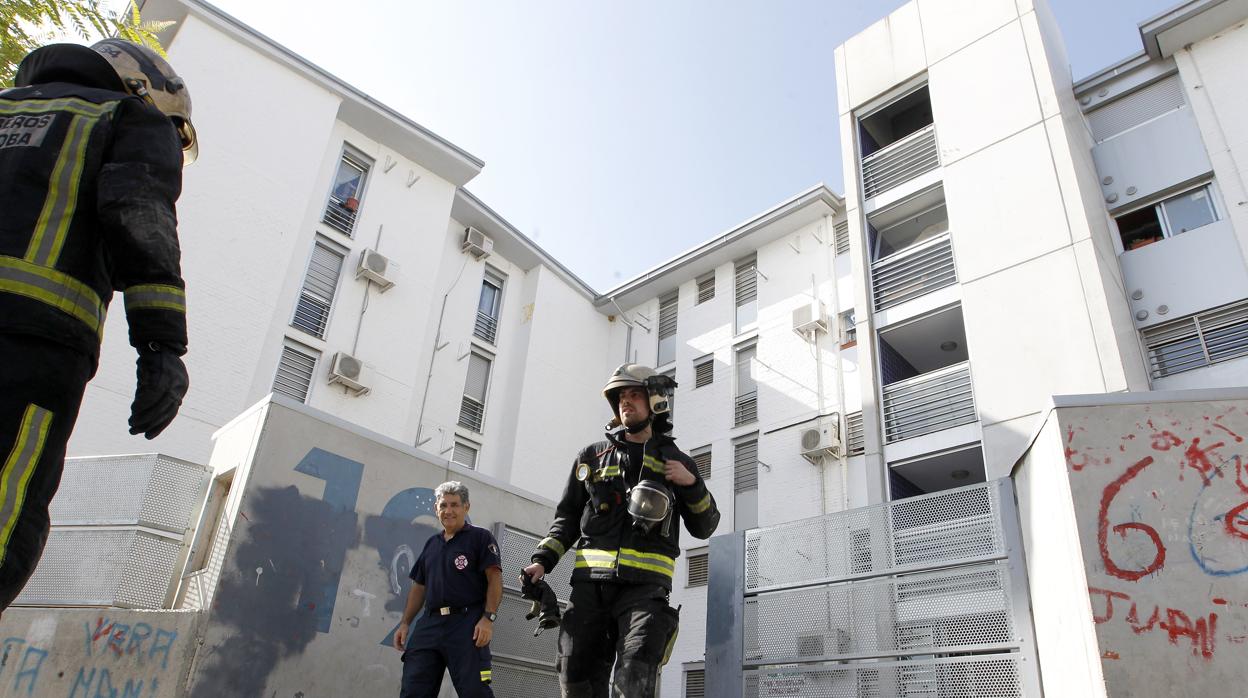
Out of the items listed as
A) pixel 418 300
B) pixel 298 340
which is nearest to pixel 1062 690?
pixel 298 340

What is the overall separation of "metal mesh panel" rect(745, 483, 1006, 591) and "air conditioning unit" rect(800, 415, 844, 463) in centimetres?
1342

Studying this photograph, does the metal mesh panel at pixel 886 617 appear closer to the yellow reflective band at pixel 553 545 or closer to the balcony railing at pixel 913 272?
the yellow reflective band at pixel 553 545

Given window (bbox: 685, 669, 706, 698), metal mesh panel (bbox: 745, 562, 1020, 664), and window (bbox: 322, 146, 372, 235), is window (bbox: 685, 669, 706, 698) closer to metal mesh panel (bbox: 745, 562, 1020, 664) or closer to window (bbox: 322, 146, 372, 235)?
window (bbox: 322, 146, 372, 235)

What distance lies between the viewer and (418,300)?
73.7ft

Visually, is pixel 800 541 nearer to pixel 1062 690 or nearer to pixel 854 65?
pixel 1062 690

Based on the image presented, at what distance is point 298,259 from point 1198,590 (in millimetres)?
19520

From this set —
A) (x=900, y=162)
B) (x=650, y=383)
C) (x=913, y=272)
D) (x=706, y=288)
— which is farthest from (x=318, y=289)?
(x=650, y=383)

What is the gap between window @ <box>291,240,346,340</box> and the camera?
66.7 ft

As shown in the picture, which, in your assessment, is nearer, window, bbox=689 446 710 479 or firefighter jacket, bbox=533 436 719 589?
firefighter jacket, bbox=533 436 719 589

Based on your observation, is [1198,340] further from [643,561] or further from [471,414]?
[471,414]

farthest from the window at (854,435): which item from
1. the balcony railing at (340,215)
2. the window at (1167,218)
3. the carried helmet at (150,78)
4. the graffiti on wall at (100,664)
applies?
the carried helmet at (150,78)

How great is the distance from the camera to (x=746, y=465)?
73.6 feet

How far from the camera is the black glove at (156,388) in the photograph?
2770 mm

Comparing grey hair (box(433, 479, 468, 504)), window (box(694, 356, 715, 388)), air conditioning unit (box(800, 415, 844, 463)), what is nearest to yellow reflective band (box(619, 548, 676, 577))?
grey hair (box(433, 479, 468, 504))
